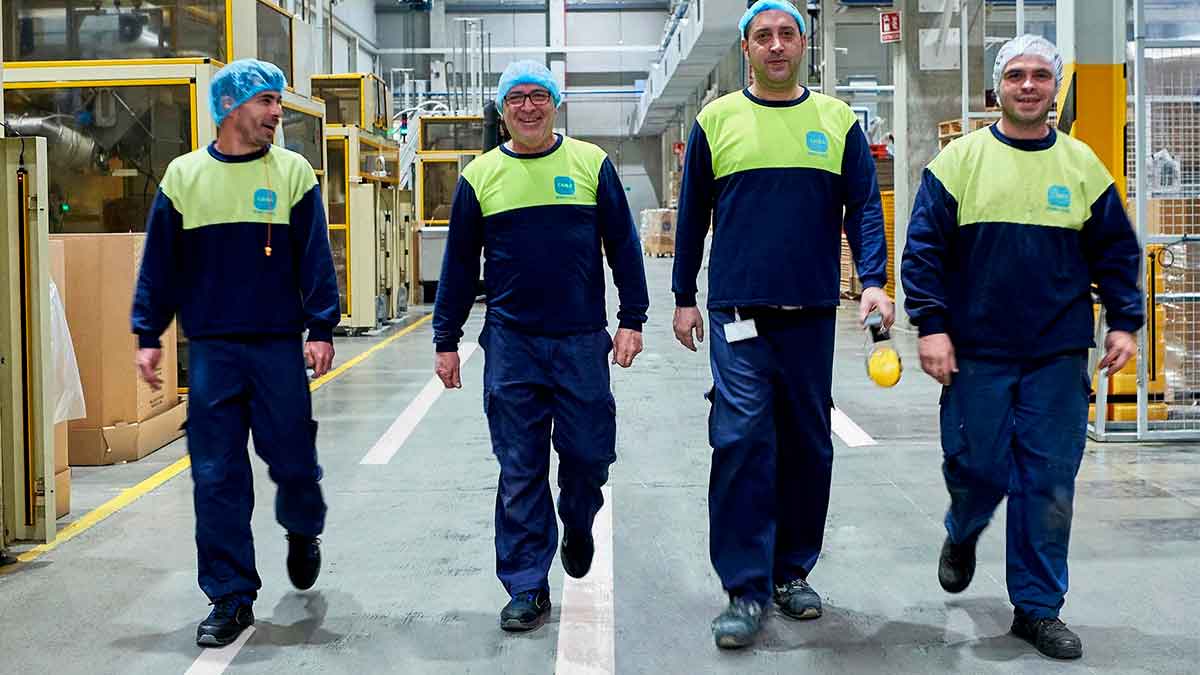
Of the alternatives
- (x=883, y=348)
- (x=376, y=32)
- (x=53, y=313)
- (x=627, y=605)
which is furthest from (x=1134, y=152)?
(x=376, y=32)

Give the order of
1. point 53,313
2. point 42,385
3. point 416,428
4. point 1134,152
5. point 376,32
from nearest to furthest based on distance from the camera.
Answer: point 42,385
point 53,313
point 1134,152
point 416,428
point 376,32

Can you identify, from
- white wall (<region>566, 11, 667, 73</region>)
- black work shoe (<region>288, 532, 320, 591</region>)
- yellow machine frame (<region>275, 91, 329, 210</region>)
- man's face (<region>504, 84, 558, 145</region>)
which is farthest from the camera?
white wall (<region>566, 11, 667, 73</region>)

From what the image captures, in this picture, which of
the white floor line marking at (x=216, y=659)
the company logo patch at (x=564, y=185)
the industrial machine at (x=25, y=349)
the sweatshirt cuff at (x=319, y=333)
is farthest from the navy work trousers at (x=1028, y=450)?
the industrial machine at (x=25, y=349)

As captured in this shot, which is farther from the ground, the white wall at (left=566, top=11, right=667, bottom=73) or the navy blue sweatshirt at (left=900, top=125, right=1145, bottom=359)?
the white wall at (left=566, top=11, right=667, bottom=73)

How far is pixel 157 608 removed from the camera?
5016 millimetres

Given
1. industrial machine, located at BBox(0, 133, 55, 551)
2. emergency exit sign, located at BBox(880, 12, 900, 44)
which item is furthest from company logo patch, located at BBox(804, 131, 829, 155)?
emergency exit sign, located at BBox(880, 12, 900, 44)

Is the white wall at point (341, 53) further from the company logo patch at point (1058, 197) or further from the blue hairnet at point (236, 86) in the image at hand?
the company logo patch at point (1058, 197)

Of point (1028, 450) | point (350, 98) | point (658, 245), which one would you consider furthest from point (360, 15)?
point (1028, 450)

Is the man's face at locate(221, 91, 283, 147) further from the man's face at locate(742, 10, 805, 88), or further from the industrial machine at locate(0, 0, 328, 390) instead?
the industrial machine at locate(0, 0, 328, 390)

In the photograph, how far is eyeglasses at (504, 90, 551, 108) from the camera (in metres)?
4.57

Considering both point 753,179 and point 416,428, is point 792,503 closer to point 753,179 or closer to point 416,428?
point 753,179

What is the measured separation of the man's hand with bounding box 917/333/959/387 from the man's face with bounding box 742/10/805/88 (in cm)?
95

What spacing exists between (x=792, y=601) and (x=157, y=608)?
231 centimetres

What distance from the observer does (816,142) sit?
14.6 feet
